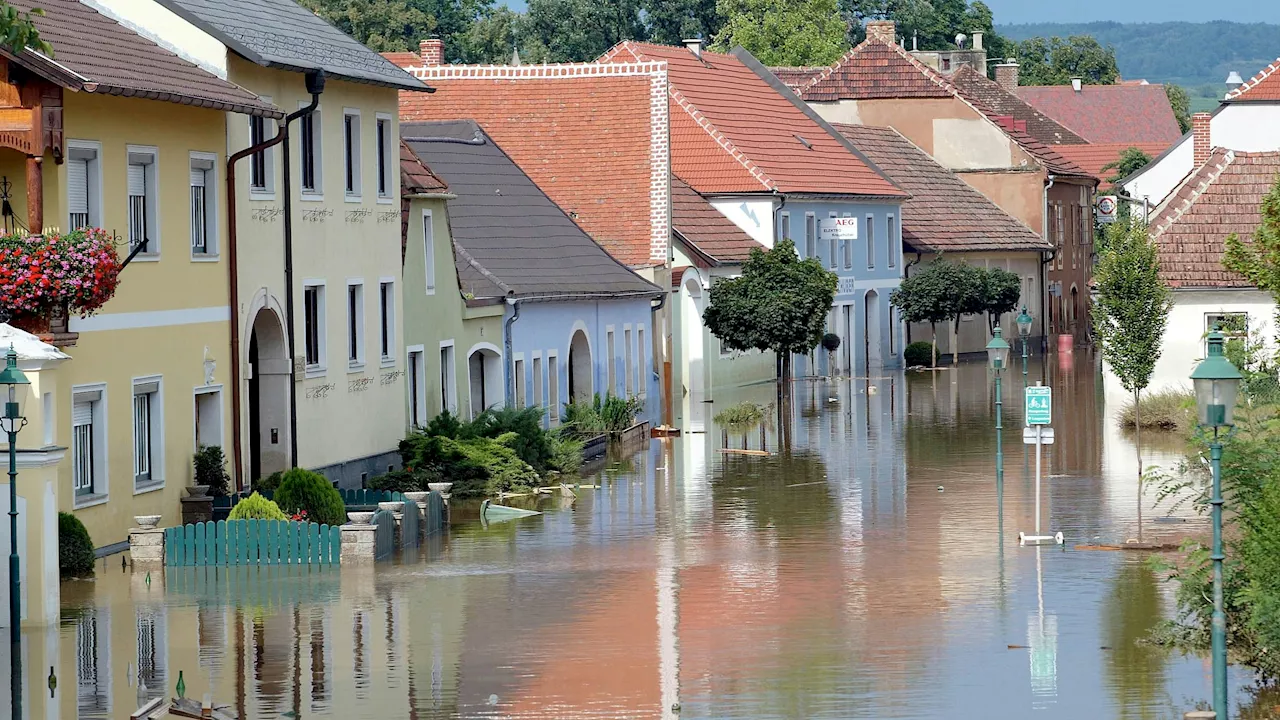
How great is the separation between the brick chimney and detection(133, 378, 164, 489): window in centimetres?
4309

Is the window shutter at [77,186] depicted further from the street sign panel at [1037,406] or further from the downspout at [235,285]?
the street sign panel at [1037,406]

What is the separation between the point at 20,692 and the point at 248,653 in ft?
7.98

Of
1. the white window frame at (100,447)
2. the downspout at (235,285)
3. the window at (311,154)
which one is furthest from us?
the window at (311,154)

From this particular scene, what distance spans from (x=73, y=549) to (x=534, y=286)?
62.9 ft

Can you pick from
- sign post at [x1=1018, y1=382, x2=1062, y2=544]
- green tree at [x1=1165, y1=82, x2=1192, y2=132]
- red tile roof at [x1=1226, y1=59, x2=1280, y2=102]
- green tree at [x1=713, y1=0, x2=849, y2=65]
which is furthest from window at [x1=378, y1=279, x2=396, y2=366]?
green tree at [x1=1165, y1=82, x2=1192, y2=132]

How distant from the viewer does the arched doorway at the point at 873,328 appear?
229 feet

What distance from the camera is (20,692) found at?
1758 cm

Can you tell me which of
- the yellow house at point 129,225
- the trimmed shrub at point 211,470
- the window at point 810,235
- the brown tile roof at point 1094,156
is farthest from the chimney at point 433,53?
the brown tile roof at point 1094,156

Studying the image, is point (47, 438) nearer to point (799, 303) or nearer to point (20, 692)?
point (20, 692)

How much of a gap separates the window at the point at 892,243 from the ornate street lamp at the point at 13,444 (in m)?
54.4

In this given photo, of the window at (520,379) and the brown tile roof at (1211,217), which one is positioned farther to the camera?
the brown tile roof at (1211,217)

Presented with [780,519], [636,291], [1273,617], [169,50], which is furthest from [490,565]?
[636,291]

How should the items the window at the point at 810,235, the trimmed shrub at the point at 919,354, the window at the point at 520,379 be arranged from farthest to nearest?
the trimmed shrub at the point at 919,354, the window at the point at 810,235, the window at the point at 520,379

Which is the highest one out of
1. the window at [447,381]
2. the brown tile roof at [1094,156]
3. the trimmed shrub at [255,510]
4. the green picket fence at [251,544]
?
the brown tile roof at [1094,156]
